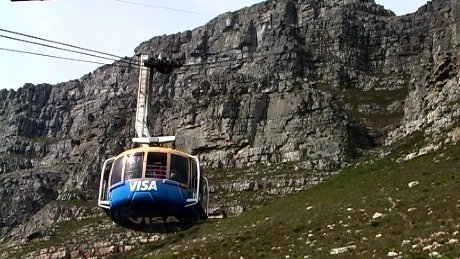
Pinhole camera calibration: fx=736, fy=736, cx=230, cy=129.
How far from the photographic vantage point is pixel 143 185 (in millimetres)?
25688

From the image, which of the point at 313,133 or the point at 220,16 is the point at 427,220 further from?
the point at 220,16

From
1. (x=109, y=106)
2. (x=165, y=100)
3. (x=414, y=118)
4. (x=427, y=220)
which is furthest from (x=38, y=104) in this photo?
(x=427, y=220)

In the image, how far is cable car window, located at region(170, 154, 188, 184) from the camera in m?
26.4

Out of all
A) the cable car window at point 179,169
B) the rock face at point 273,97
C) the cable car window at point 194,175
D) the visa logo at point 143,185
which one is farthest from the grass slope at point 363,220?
the rock face at point 273,97

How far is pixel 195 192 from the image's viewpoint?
88.7ft

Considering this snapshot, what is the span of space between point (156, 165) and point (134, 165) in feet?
2.65

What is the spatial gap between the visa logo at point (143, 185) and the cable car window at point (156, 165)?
0.90 feet

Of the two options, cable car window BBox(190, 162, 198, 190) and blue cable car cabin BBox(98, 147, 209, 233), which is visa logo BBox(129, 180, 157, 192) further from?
cable car window BBox(190, 162, 198, 190)

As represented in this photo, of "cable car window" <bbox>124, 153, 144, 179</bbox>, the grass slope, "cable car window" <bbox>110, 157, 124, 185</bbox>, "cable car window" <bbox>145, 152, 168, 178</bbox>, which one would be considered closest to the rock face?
the grass slope

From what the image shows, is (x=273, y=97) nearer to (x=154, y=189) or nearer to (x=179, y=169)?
(x=179, y=169)

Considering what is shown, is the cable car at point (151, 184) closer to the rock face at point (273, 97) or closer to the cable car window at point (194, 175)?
the cable car window at point (194, 175)

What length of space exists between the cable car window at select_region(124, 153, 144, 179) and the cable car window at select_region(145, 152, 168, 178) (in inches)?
11.6

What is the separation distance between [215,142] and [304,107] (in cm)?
1564

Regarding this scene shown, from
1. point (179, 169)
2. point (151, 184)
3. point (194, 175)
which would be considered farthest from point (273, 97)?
point (151, 184)
